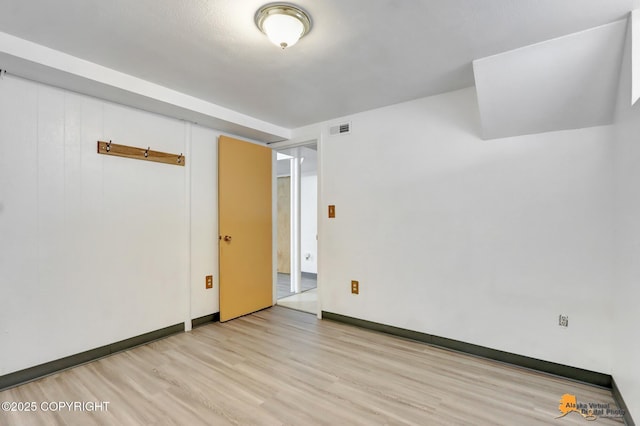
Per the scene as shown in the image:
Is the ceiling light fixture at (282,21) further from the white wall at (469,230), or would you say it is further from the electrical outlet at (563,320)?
the electrical outlet at (563,320)

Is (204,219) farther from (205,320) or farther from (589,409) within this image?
(589,409)

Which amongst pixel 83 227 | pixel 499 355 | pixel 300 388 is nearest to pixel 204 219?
pixel 83 227

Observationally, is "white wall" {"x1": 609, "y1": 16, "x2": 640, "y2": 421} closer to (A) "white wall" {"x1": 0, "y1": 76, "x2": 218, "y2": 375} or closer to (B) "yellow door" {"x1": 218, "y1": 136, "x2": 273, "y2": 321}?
(B) "yellow door" {"x1": 218, "y1": 136, "x2": 273, "y2": 321}

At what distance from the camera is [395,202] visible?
3000mm

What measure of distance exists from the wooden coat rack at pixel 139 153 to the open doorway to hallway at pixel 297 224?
6.38 ft

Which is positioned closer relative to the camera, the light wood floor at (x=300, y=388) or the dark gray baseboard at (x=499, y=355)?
the light wood floor at (x=300, y=388)

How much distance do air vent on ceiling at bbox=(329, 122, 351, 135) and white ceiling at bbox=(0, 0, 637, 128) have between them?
691 mm

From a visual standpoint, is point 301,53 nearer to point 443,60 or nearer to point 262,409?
point 443,60

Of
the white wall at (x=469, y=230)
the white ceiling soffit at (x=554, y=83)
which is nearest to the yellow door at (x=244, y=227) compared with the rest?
the white wall at (x=469, y=230)

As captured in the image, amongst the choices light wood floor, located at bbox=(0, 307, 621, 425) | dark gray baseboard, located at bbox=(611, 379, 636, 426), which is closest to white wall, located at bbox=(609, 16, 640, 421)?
dark gray baseboard, located at bbox=(611, 379, 636, 426)

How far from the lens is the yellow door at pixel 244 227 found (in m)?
3.38

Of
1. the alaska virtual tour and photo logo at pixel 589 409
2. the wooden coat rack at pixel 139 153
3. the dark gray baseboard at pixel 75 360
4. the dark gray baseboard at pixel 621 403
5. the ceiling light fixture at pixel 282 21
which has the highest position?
the ceiling light fixture at pixel 282 21

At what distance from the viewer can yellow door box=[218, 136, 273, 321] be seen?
3375 mm

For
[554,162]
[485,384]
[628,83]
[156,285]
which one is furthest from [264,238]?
[628,83]
